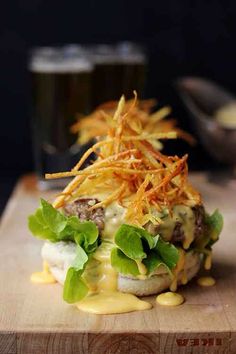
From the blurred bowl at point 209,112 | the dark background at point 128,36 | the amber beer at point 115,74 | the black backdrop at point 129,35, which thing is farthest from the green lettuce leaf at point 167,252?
the black backdrop at point 129,35

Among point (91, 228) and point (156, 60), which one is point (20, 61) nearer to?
point (156, 60)

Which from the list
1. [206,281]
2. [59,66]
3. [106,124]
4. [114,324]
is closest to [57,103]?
[59,66]

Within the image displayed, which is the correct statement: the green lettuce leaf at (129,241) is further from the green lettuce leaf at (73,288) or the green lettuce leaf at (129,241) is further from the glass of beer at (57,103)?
the glass of beer at (57,103)

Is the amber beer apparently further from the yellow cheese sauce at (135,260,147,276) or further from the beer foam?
the yellow cheese sauce at (135,260,147,276)

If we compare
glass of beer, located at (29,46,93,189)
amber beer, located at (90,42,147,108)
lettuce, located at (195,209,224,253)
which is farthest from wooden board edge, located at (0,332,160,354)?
amber beer, located at (90,42,147,108)

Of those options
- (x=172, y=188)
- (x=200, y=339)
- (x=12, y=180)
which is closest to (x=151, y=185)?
(x=172, y=188)

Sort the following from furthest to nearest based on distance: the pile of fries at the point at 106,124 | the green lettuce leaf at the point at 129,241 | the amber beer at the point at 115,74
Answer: the amber beer at the point at 115,74 < the pile of fries at the point at 106,124 < the green lettuce leaf at the point at 129,241

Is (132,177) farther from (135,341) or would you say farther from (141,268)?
(135,341)
